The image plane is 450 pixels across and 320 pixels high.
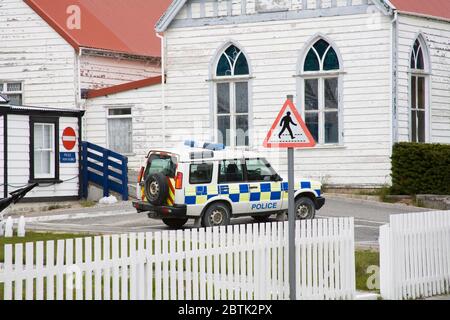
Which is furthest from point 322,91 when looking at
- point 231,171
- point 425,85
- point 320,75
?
point 231,171

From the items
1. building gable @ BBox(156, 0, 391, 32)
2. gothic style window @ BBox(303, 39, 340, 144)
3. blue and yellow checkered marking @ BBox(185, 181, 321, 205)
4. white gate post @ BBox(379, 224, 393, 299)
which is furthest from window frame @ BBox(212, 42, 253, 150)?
white gate post @ BBox(379, 224, 393, 299)

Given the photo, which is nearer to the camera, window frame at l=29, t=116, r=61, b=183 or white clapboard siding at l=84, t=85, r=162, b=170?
window frame at l=29, t=116, r=61, b=183

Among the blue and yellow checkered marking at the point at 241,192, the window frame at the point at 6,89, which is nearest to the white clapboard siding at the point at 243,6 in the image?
the window frame at the point at 6,89

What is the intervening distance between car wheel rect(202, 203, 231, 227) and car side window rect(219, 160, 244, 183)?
1.77 ft

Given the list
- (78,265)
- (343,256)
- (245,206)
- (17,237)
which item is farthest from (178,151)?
(78,265)

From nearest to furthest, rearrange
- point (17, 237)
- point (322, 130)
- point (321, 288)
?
point (321, 288)
point (17, 237)
point (322, 130)

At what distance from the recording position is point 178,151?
64.7ft

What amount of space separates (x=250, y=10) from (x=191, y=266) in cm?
1932

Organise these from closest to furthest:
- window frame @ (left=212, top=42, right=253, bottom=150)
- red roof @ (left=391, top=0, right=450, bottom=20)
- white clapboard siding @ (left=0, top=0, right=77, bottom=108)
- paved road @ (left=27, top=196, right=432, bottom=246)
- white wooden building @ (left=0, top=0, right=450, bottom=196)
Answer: paved road @ (left=27, top=196, right=432, bottom=246)
white wooden building @ (left=0, top=0, right=450, bottom=196)
red roof @ (left=391, top=0, right=450, bottom=20)
window frame @ (left=212, top=42, right=253, bottom=150)
white clapboard siding @ (left=0, top=0, right=77, bottom=108)

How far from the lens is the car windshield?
19578mm

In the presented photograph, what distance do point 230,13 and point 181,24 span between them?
5.72 ft

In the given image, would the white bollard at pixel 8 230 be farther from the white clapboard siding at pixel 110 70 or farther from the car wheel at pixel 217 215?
the white clapboard siding at pixel 110 70

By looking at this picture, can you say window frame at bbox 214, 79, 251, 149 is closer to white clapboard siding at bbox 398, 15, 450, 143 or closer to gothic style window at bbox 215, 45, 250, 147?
gothic style window at bbox 215, 45, 250, 147
